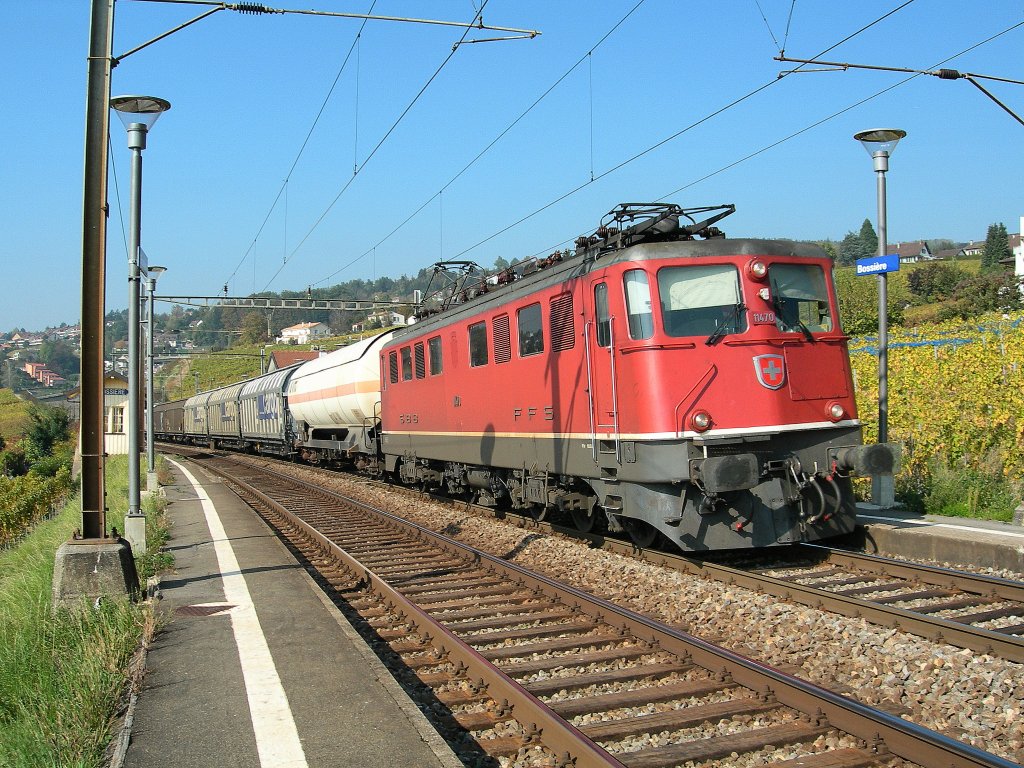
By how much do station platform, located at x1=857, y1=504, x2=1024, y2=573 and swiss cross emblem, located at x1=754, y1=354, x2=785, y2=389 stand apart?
2.40 m

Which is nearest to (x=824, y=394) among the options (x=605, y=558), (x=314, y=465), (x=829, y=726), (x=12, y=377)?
(x=605, y=558)

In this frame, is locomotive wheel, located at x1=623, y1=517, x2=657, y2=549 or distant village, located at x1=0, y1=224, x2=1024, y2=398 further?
distant village, located at x1=0, y1=224, x2=1024, y2=398

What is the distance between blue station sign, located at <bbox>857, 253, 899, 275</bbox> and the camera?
39.0 ft

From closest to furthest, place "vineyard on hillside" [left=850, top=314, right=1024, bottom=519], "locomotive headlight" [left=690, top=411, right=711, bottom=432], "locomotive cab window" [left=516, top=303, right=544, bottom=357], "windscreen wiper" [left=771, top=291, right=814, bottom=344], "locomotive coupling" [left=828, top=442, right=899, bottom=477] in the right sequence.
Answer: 1. "locomotive headlight" [left=690, top=411, right=711, bottom=432]
2. "locomotive coupling" [left=828, top=442, right=899, bottom=477]
3. "windscreen wiper" [left=771, top=291, right=814, bottom=344]
4. "locomotive cab window" [left=516, top=303, right=544, bottom=357]
5. "vineyard on hillside" [left=850, top=314, right=1024, bottom=519]

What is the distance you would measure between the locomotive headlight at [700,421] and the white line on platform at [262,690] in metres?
4.40

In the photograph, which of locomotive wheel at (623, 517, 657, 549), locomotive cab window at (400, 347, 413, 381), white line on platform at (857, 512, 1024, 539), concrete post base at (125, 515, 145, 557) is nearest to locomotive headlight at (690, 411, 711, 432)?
locomotive wheel at (623, 517, 657, 549)

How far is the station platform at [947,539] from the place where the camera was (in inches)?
346

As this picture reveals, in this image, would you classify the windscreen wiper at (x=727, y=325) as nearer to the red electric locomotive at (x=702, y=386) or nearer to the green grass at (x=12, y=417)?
the red electric locomotive at (x=702, y=386)

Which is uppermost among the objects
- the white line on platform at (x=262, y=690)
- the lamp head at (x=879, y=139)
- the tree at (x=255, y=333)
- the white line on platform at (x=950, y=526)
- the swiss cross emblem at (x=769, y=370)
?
the tree at (x=255, y=333)

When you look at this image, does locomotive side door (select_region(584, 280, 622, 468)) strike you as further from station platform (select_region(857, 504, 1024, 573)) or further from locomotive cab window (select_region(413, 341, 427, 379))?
locomotive cab window (select_region(413, 341, 427, 379))

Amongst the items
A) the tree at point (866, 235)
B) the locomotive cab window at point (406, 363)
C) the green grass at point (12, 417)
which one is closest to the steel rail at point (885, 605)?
the locomotive cab window at point (406, 363)

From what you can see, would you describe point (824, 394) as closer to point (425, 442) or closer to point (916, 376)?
point (916, 376)

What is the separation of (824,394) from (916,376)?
667 centimetres

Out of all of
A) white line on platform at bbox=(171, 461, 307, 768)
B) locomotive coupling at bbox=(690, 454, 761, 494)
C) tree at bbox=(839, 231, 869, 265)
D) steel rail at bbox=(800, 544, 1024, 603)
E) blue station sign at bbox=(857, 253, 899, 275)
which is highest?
tree at bbox=(839, 231, 869, 265)
